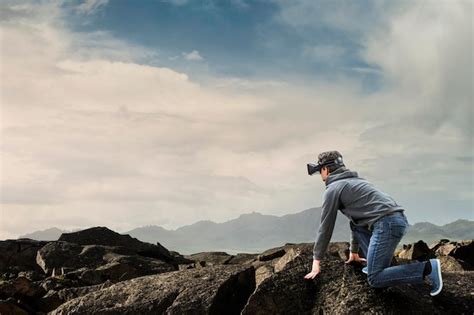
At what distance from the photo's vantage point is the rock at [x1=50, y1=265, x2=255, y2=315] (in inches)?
527

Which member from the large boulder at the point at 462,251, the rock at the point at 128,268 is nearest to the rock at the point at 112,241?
the rock at the point at 128,268

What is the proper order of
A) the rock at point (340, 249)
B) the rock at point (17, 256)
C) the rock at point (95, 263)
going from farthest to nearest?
the rock at point (17, 256), the rock at point (340, 249), the rock at point (95, 263)

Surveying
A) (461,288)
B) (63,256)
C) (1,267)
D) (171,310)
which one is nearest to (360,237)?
(461,288)

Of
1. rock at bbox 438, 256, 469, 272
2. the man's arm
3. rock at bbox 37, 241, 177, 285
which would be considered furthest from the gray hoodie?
rock at bbox 438, 256, 469, 272

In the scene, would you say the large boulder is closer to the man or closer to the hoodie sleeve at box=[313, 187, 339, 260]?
the man

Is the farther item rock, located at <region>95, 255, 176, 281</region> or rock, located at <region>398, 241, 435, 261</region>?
rock, located at <region>398, 241, 435, 261</region>

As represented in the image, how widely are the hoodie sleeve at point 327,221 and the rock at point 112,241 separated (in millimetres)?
24387

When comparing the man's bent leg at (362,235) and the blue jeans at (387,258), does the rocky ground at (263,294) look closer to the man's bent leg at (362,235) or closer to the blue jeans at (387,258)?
the blue jeans at (387,258)

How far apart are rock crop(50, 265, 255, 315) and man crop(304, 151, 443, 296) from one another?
2.77 meters

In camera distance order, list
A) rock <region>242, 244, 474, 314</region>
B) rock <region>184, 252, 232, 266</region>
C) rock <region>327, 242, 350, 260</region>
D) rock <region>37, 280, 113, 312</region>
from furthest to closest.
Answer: rock <region>184, 252, 232, 266</region>
rock <region>327, 242, 350, 260</region>
rock <region>37, 280, 113, 312</region>
rock <region>242, 244, 474, 314</region>

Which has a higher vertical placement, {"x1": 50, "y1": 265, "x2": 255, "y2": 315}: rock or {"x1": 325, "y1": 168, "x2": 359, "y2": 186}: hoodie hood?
{"x1": 325, "y1": 168, "x2": 359, "y2": 186}: hoodie hood

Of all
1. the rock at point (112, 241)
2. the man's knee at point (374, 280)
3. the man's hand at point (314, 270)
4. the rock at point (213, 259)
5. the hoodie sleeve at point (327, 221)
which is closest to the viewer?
the man's knee at point (374, 280)

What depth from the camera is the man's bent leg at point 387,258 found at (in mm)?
11156

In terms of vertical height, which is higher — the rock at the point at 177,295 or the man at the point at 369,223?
the man at the point at 369,223
